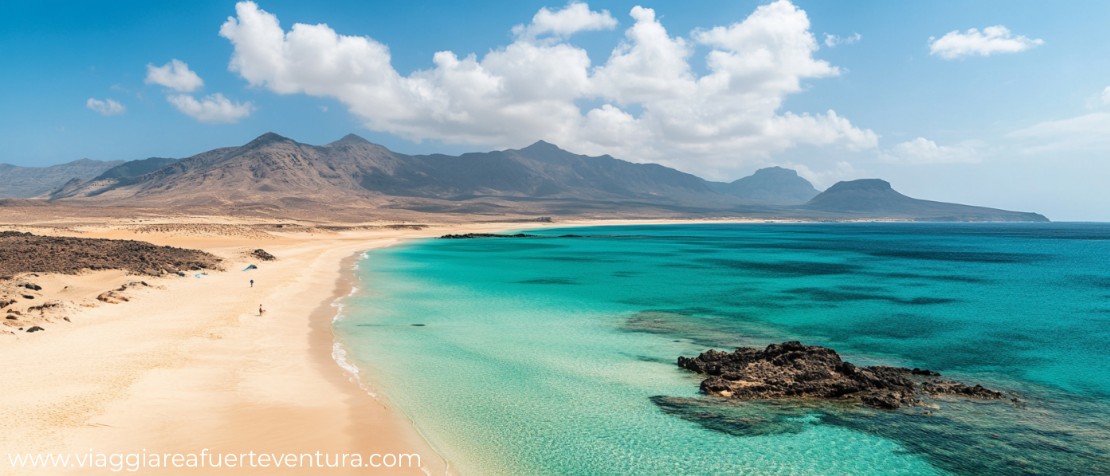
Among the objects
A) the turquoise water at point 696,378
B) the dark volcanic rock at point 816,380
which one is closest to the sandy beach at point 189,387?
the turquoise water at point 696,378

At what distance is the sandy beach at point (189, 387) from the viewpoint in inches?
472

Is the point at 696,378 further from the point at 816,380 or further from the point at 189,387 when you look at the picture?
the point at 189,387

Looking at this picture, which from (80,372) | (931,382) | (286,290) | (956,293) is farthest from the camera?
(956,293)

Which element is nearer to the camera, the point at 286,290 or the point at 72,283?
the point at 72,283

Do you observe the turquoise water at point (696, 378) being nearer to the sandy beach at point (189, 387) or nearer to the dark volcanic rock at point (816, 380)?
the dark volcanic rock at point (816, 380)

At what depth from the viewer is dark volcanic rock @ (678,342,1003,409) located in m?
16.6

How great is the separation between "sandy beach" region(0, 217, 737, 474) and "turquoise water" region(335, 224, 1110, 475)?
1.74 metres

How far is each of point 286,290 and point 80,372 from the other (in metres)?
19.9

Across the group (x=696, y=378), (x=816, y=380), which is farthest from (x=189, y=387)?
(x=816, y=380)

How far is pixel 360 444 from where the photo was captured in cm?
1269

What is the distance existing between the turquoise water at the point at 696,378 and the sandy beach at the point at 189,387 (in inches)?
68.5

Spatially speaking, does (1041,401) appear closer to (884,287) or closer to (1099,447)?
(1099,447)

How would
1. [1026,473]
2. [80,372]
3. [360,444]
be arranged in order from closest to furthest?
[1026,473], [360,444], [80,372]

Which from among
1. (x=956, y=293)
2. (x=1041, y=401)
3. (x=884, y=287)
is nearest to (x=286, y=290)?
(x=1041, y=401)
